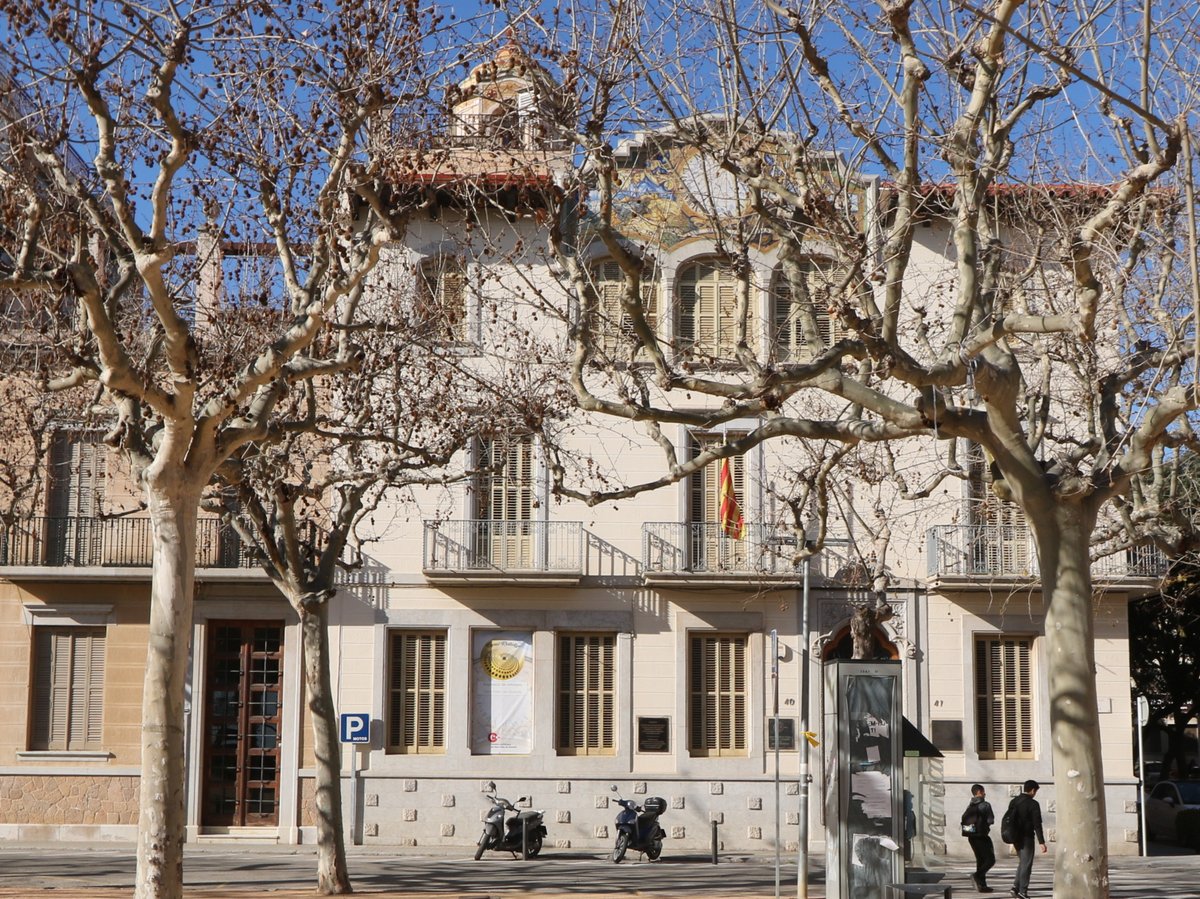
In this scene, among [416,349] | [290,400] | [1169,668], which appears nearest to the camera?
[290,400]

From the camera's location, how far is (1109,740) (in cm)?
2683

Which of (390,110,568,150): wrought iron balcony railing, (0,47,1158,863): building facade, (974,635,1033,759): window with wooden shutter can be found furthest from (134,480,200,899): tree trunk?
(974,635,1033,759): window with wooden shutter

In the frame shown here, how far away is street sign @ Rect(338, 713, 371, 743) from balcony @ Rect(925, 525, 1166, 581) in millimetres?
10330

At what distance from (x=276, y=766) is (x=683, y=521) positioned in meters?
8.49

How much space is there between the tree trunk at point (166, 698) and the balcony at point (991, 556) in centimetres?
1710

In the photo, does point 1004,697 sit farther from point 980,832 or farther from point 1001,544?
point 980,832

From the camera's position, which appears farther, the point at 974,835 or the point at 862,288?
the point at 974,835

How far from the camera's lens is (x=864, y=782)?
14766 millimetres

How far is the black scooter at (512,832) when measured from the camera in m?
24.1

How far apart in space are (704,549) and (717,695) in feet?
8.67

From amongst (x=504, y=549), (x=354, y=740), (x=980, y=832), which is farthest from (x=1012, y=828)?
(x=354, y=740)

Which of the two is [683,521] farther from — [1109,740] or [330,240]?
[330,240]

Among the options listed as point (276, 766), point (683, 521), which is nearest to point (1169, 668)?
point (683, 521)

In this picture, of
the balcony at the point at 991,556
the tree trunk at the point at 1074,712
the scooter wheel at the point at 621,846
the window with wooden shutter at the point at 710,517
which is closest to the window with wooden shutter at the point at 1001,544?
the balcony at the point at 991,556
